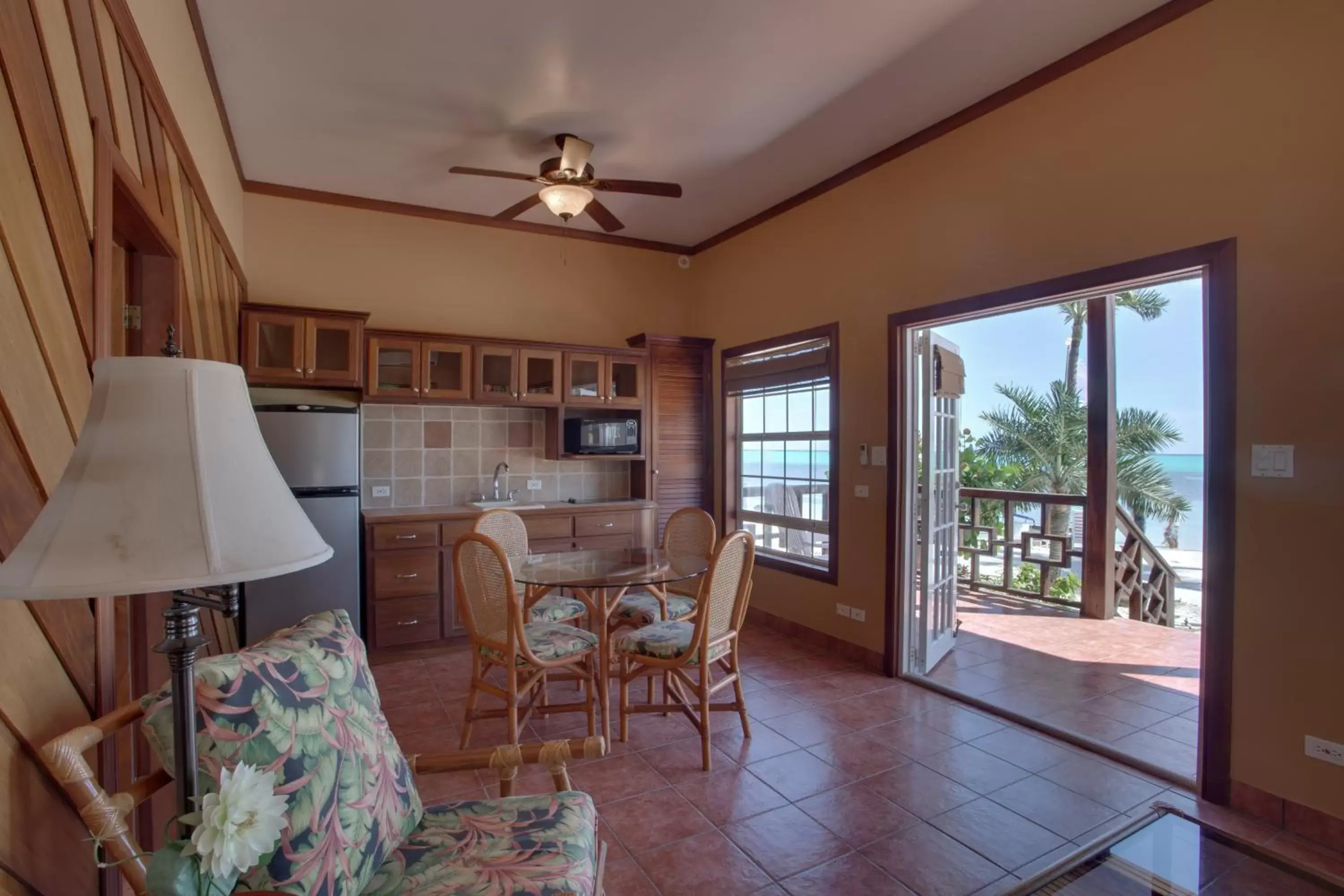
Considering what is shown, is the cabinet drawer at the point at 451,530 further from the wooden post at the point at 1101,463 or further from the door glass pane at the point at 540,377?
the wooden post at the point at 1101,463

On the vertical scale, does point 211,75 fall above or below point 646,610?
above

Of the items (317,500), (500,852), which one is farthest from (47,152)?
(317,500)

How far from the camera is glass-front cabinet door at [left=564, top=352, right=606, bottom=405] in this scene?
15.5 feet

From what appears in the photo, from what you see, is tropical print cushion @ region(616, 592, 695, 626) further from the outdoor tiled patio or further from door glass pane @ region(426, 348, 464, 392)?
door glass pane @ region(426, 348, 464, 392)

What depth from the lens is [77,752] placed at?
94 cm

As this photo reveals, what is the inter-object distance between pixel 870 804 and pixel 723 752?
667mm

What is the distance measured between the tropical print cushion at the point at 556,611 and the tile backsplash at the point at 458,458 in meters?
1.61

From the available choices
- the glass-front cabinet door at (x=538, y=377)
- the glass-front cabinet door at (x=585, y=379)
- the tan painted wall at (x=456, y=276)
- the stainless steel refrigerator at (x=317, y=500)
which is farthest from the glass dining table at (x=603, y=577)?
the tan painted wall at (x=456, y=276)

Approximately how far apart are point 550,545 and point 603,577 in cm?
183

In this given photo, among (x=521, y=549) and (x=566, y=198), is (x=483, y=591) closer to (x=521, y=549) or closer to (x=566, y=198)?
(x=521, y=549)

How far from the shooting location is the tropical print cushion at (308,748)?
41.2 inches

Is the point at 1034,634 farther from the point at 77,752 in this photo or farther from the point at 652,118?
the point at 77,752

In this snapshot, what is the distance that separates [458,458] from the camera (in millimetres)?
4652

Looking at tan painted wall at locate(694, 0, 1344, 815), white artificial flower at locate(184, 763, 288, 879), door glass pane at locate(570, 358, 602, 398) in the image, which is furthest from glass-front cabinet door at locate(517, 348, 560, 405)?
white artificial flower at locate(184, 763, 288, 879)
